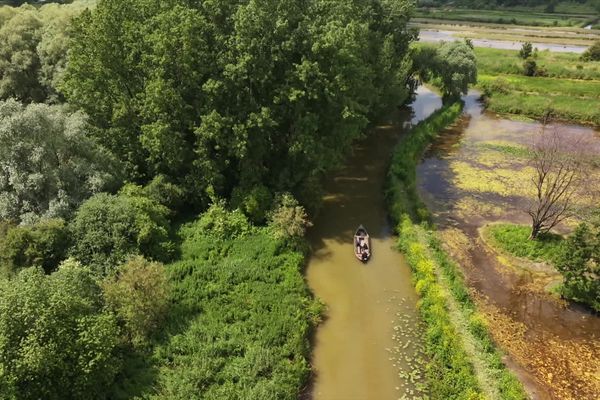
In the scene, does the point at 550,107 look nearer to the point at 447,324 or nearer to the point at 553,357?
the point at 553,357

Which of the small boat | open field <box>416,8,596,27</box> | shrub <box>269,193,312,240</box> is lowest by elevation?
the small boat

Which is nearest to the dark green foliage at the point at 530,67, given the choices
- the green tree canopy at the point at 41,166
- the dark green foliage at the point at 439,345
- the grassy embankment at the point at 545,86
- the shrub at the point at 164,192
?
the grassy embankment at the point at 545,86

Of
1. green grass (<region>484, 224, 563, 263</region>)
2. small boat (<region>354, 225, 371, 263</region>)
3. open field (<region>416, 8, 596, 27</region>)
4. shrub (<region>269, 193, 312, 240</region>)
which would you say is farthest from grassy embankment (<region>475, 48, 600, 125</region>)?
open field (<region>416, 8, 596, 27</region>)

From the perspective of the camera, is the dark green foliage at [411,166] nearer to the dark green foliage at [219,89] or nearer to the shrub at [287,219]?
the dark green foliage at [219,89]

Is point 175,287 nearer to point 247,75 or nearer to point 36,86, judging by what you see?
point 247,75

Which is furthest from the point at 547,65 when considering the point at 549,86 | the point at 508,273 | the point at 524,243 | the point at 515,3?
the point at 515,3

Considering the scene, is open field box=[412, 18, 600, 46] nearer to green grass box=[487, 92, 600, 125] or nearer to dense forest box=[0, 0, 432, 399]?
green grass box=[487, 92, 600, 125]

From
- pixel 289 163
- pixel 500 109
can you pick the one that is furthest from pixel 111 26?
pixel 500 109
